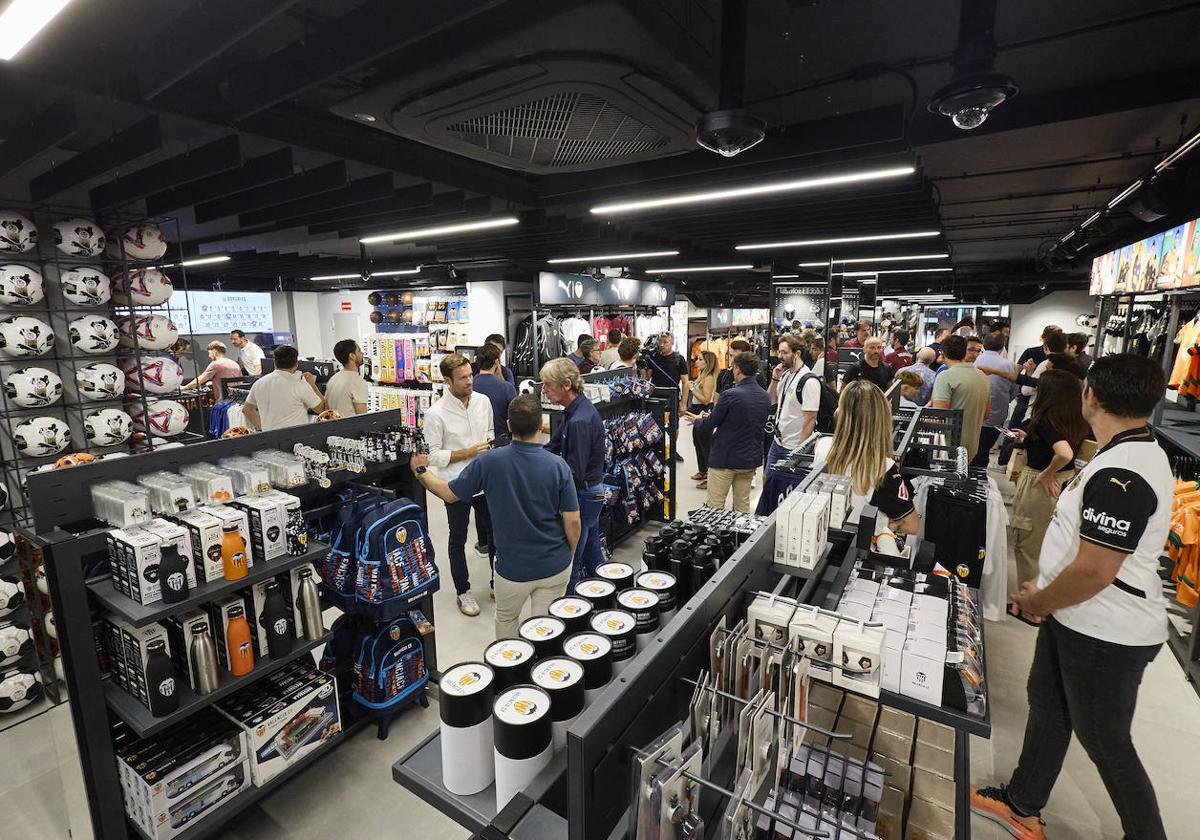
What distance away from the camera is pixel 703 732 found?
4.31ft

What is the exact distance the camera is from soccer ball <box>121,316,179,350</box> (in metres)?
4.49

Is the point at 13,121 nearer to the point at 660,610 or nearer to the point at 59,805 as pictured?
the point at 59,805

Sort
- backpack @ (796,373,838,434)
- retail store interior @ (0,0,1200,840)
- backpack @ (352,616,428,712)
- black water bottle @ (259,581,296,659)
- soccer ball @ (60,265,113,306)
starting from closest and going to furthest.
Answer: retail store interior @ (0,0,1200,840)
black water bottle @ (259,581,296,659)
backpack @ (352,616,428,712)
soccer ball @ (60,265,113,306)
backpack @ (796,373,838,434)

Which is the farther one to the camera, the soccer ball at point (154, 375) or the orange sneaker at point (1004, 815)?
the soccer ball at point (154, 375)

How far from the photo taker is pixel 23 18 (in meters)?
1.77

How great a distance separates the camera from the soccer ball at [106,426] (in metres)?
4.28

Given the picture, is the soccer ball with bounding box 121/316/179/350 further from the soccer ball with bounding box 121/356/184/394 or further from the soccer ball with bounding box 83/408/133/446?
the soccer ball with bounding box 83/408/133/446

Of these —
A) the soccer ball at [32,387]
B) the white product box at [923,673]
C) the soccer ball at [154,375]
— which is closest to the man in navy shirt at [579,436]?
the white product box at [923,673]

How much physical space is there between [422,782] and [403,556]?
5.53 feet

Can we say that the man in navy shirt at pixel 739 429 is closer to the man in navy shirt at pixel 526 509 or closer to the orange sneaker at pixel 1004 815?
the man in navy shirt at pixel 526 509

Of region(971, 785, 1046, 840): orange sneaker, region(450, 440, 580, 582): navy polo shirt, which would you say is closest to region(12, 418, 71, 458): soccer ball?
region(450, 440, 580, 582): navy polo shirt

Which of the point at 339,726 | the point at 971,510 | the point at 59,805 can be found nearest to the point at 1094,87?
the point at 971,510

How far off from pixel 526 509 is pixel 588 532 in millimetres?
1326

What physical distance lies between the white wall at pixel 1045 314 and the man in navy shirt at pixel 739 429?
15759 millimetres
